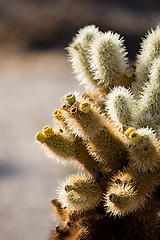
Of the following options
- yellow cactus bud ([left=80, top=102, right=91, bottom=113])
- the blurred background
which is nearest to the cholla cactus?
yellow cactus bud ([left=80, top=102, right=91, bottom=113])

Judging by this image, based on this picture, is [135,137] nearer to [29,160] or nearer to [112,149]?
[112,149]

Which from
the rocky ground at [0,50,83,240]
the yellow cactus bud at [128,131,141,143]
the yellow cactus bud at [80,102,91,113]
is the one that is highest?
the rocky ground at [0,50,83,240]

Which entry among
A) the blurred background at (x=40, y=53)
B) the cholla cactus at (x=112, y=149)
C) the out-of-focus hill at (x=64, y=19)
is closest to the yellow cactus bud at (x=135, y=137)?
the cholla cactus at (x=112, y=149)

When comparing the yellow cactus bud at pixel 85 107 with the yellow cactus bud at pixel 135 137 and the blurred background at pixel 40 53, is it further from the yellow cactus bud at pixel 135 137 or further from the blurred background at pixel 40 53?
the blurred background at pixel 40 53

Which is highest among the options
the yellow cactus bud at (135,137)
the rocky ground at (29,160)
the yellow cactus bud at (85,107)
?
the rocky ground at (29,160)

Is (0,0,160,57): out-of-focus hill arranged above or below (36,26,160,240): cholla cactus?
above

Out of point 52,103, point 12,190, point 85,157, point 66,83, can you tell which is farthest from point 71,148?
point 66,83

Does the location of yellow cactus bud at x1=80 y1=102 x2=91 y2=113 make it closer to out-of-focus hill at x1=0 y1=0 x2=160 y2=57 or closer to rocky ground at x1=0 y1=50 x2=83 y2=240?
rocky ground at x1=0 y1=50 x2=83 y2=240
